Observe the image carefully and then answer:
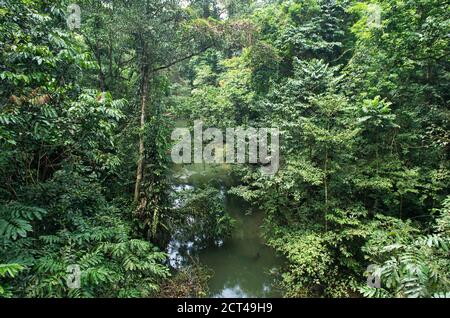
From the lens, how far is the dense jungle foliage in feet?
10.5

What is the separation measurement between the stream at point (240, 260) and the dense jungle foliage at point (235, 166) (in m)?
0.34

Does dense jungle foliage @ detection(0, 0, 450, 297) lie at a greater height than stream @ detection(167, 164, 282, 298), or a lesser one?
greater

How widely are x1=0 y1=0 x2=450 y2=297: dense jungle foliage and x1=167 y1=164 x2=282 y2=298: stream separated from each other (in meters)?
0.34

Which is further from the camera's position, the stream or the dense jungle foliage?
the stream

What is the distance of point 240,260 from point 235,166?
2.69 m

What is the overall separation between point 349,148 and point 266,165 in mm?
2207

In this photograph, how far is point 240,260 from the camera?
6609 mm

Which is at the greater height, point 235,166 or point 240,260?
point 235,166

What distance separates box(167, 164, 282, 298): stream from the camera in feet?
19.1

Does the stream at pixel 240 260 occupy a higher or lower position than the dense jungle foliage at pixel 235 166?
lower

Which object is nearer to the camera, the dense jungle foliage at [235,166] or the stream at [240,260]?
the dense jungle foliage at [235,166]

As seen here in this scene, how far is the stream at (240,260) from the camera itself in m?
5.84
